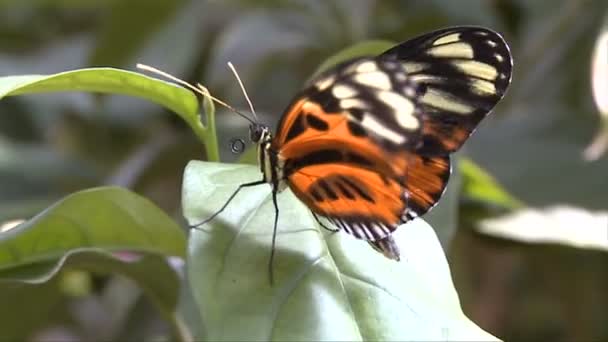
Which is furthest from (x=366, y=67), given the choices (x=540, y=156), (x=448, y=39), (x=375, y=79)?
(x=540, y=156)

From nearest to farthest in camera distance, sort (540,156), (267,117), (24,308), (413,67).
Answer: (413,67), (24,308), (540,156), (267,117)

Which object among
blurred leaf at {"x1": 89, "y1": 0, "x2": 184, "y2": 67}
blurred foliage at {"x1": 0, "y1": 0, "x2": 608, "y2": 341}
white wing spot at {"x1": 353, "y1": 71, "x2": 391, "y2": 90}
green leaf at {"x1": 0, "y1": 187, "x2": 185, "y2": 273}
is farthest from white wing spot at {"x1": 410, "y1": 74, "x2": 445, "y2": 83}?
blurred leaf at {"x1": 89, "y1": 0, "x2": 184, "y2": 67}

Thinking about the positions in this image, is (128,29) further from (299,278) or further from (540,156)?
(299,278)

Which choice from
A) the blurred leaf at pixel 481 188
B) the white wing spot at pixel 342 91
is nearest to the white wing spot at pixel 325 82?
the white wing spot at pixel 342 91

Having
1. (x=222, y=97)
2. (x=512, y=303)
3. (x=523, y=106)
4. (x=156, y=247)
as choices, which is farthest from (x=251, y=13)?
(x=512, y=303)

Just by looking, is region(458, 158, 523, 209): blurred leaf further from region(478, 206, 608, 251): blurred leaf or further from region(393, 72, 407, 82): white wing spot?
region(393, 72, 407, 82): white wing spot

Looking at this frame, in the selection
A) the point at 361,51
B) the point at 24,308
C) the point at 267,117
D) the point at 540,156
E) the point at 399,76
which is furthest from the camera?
the point at 267,117

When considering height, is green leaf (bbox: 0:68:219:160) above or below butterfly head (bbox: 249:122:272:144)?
above
